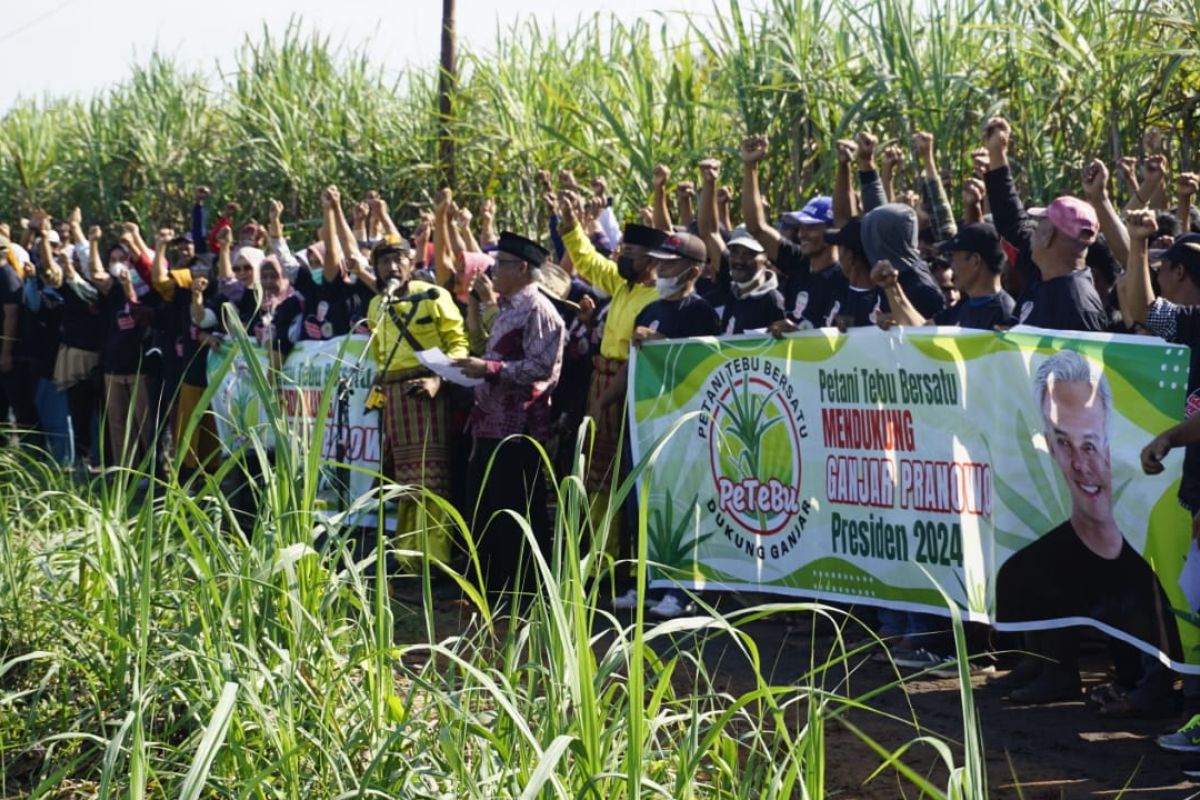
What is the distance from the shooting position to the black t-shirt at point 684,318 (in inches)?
323

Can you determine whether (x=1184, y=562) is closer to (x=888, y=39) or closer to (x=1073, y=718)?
(x=1073, y=718)

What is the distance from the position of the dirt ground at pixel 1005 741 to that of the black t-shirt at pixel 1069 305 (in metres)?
1.37

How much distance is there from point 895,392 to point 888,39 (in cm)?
469

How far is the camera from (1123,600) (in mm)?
5941

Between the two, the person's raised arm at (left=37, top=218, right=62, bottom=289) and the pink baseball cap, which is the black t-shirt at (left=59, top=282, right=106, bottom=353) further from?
the pink baseball cap

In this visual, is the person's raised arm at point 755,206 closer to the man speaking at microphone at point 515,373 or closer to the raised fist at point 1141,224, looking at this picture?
the man speaking at microphone at point 515,373

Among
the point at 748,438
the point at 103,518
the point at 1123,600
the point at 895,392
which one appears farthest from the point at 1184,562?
the point at 103,518

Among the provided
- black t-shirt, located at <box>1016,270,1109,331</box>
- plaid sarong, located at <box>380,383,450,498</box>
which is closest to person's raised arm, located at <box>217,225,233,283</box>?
plaid sarong, located at <box>380,383,450,498</box>

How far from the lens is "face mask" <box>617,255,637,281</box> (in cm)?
853

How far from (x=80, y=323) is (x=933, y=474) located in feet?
30.9

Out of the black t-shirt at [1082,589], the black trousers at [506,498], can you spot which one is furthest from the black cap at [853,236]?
the black trousers at [506,498]

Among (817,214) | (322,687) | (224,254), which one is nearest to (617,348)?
(817,214)

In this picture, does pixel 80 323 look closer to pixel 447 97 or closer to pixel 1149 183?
pixel 447 97

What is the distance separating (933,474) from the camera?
6746mm
